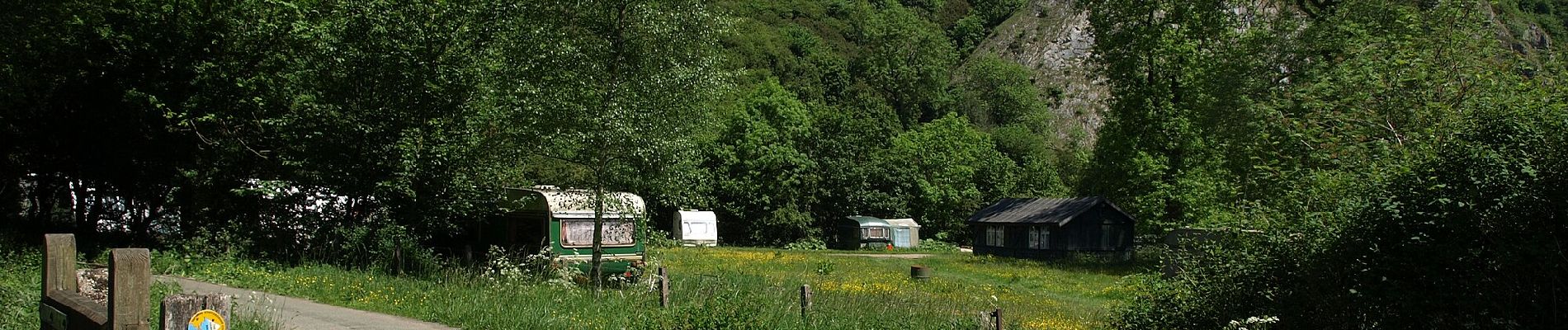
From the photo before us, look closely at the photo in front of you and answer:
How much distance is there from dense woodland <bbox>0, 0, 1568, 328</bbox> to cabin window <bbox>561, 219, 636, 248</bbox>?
97 cm

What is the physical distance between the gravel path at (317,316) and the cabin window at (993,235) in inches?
1542

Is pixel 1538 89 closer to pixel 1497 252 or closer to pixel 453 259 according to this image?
pixel 1497 252

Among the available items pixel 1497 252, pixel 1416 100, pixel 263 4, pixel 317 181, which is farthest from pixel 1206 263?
pixel 263 4

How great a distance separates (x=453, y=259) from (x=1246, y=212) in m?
12.9

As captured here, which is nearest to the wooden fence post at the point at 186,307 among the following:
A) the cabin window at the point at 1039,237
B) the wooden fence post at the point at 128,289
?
the wooden fence post at the point at 128,289

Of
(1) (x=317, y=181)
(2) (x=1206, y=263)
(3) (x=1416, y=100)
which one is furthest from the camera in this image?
(1) (x=317, y=181)

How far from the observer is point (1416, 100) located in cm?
1973

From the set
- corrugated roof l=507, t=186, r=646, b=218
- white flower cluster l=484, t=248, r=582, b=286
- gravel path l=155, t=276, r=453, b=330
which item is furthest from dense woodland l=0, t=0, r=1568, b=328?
gravel path l=155, t=276, r=453, b=330

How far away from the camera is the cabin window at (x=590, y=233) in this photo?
22.0 meters

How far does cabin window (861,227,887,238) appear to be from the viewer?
6194cm

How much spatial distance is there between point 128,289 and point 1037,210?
46621 mm

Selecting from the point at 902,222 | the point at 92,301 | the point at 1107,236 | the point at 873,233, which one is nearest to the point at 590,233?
the point at 92,301

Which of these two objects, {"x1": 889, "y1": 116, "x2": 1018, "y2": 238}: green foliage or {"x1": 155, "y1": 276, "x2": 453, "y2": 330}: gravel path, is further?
{"x1": 889, "y1": 116, "x2": 1018, "y2": 238}: green foliage

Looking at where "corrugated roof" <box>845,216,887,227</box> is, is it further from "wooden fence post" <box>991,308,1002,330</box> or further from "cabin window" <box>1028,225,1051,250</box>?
"wooden fence post" <box>991,308,1002,330</box>
